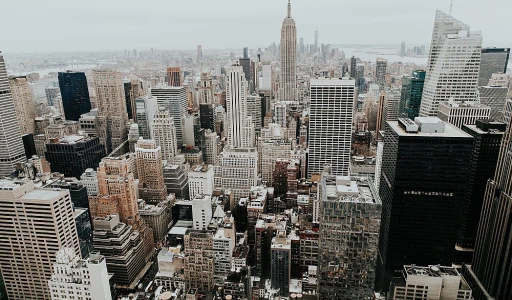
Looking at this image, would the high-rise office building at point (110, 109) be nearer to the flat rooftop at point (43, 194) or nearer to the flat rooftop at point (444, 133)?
the flat rooftop at point (43, 194)

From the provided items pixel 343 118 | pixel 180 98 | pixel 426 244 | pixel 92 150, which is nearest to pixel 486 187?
pixel 426 244

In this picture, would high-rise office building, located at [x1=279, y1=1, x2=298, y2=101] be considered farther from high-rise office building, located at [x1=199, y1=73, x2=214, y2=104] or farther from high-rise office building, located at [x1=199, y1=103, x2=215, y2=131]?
high-rise office building, located at [x1=199, y1=103, x2=215, y2=131]

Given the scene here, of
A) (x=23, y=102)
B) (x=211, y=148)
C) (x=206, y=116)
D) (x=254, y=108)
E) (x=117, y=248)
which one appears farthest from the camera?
(x=254, y=108)

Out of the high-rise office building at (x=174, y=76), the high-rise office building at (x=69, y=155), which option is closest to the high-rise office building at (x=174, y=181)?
the high-rise office building at (x=69, y=155)

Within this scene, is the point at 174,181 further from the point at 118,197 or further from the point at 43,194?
the point at 43,194

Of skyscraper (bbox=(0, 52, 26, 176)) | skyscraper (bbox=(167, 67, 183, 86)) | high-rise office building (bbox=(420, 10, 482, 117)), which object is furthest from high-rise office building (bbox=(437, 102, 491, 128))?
skyscraper (bbox=(167, 67, 183, 86))

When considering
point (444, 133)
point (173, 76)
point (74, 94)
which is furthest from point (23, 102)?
point (444, 133)
